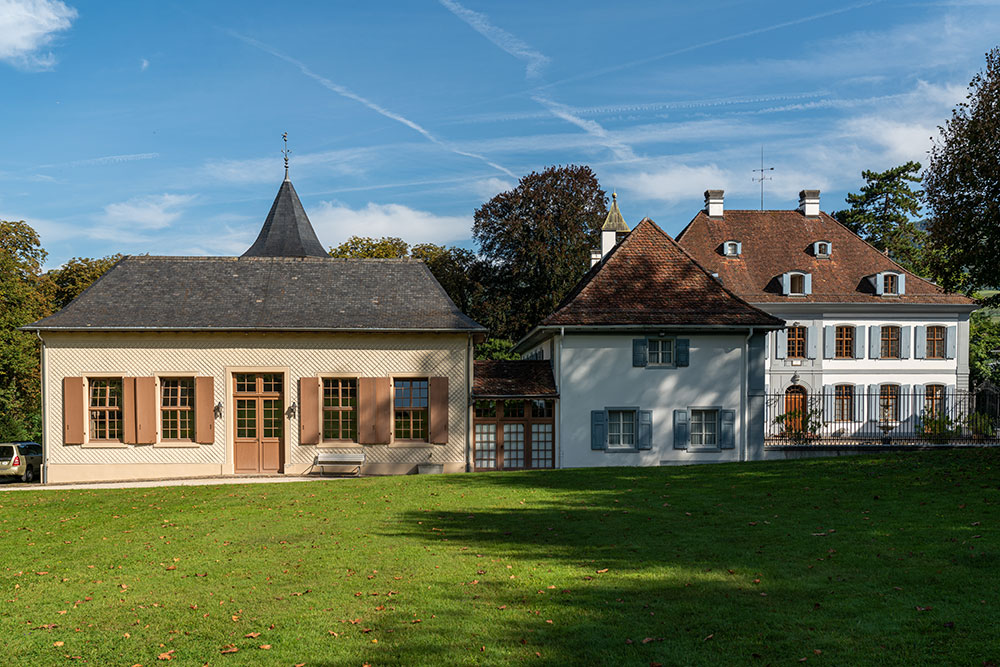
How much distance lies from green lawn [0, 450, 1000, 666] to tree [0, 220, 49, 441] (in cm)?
2460

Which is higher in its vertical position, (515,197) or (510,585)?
(515,197)

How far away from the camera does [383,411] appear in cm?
2291

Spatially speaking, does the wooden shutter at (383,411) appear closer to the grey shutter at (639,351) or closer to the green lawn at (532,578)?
the grey shutter at (639,351)

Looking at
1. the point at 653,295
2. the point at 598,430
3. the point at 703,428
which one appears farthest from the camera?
the point at 653,295

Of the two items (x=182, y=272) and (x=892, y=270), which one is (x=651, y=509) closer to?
(x=182, y=272)

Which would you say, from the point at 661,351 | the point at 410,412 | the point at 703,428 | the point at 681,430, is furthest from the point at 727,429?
the point at 410,412

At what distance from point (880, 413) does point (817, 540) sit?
27.8 m

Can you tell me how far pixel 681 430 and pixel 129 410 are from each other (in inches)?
625

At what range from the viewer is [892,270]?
36469mm

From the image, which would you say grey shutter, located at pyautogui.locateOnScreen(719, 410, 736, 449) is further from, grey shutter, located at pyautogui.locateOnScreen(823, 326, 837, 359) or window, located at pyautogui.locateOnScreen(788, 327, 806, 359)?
grey shutter, located at pyautogui.locateOnScreen(823, 326, 837, 359)

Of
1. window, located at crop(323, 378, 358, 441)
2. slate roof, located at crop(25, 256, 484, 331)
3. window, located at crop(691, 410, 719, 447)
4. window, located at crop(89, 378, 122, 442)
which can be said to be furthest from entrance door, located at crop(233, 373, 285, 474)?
window, located at crop(691, 410, 719, 447)

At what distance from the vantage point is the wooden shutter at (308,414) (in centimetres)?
2275

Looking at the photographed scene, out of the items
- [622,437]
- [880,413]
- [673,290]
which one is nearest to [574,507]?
[622,437]

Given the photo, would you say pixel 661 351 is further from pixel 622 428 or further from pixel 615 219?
pixel 615 219
